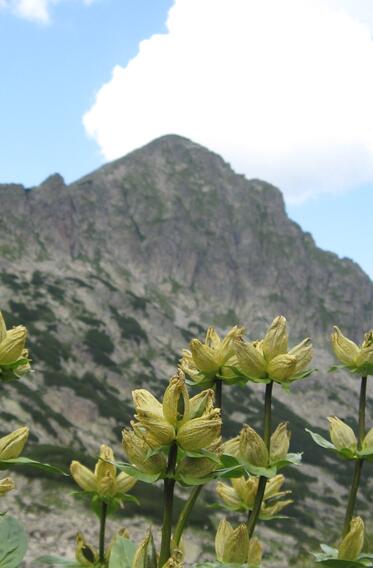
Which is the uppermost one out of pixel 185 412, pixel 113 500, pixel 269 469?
pixel 185 412

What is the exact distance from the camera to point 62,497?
37.4 meters

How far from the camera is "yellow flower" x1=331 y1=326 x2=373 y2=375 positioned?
304 cm

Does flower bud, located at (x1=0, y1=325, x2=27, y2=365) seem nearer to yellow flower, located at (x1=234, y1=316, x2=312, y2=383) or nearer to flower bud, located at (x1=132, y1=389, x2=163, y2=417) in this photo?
flower bud, located at (x1=132, y1=389, x2=163, y2=417)

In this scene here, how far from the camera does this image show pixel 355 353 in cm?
313

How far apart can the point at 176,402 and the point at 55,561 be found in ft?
2.89

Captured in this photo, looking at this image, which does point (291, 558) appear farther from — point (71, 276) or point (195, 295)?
point (195, 295)

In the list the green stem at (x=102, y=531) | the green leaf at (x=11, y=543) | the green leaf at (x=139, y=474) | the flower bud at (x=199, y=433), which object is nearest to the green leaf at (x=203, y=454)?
the flower bud at (x=199, y=433)

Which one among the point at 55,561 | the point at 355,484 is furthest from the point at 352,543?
the point at 55,561

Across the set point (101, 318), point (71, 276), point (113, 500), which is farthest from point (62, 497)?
point (71, 276)

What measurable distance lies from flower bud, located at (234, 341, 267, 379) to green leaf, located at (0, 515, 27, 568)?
108 centimetres

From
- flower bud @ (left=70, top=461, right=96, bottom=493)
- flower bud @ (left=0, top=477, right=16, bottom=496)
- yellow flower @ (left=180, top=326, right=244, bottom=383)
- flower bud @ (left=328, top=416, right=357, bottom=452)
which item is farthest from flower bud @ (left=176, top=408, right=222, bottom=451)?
flower bud @ (left=70, top=461, right=96, bottom=493)

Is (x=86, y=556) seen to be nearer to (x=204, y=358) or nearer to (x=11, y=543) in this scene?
(x=11, y=543)

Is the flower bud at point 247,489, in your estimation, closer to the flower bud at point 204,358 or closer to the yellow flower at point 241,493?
the yellow flower at point 241,493

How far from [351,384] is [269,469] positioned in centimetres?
17044
